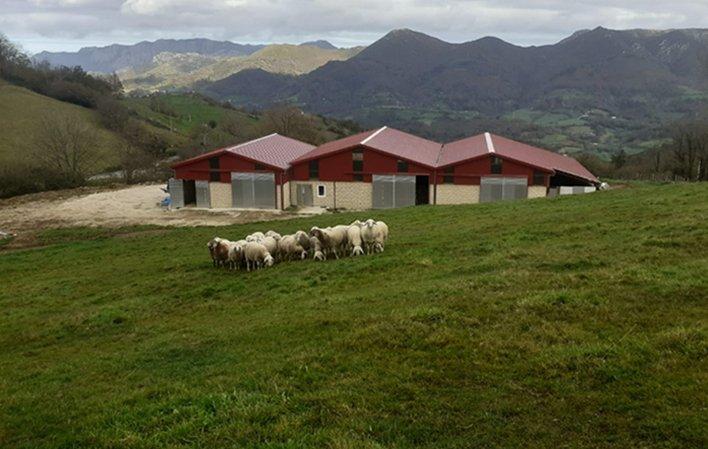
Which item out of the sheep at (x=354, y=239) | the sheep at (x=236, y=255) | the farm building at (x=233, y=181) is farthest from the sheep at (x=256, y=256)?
the farm building at (x=233, y=181)

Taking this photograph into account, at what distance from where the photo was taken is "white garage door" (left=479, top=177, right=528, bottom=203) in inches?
1892

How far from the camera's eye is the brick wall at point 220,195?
51.2 metres

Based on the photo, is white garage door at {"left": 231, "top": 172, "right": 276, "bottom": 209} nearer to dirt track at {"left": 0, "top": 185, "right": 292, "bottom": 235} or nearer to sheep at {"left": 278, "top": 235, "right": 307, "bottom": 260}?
dirt track at {"left": 0, "top": 185, "right": 292, "bottom": 235}

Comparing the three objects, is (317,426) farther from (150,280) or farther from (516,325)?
(150,280)

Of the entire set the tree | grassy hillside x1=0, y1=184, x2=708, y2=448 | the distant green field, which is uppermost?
the distant green field

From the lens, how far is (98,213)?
4803cm

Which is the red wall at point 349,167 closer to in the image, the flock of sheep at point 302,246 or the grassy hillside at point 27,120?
the flock of sheep at point 302,246

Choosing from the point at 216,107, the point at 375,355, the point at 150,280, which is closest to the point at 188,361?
the point at 375,355

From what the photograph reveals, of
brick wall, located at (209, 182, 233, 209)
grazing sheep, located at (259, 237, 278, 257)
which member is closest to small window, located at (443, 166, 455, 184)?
brick wall, located at (209, 182, 233, 209)

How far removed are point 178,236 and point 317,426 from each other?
2780 cm

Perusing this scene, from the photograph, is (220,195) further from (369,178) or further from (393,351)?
(393,351)

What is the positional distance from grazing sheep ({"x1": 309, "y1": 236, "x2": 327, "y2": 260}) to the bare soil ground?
23171 millimetres

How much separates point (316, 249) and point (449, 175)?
30.2m

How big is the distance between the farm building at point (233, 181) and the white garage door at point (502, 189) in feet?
57.5
